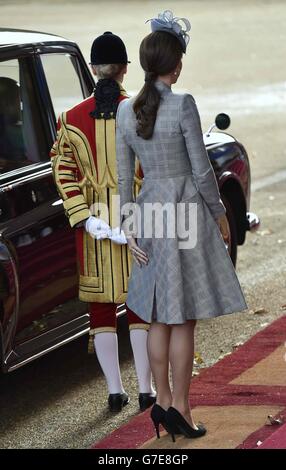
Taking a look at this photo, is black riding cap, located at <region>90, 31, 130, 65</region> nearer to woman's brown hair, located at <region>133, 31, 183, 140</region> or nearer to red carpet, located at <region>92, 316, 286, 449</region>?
woman's brown hair, located at <region>133, 31, 183, 140</region>

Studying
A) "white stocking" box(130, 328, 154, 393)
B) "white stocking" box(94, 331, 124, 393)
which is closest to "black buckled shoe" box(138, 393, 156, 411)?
"white stocking" box(130, 328, 154, 393)

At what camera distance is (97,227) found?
593cm

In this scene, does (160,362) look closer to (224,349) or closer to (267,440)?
(267,440)

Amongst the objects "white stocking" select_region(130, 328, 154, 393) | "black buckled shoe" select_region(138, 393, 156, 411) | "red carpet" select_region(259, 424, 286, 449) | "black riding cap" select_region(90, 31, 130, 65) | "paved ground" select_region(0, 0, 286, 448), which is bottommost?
"paved ground" select_region(0, 0, 286, 448)

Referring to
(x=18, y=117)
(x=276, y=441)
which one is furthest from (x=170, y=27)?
(x=276, y=441)

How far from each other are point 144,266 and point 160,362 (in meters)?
0.41

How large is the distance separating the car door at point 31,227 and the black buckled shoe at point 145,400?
0.53 metres

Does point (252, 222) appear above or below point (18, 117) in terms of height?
below

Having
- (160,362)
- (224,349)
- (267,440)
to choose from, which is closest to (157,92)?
(160,362)

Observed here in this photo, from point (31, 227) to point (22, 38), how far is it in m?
1.05

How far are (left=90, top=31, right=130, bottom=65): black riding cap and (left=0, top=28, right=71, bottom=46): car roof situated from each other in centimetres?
71

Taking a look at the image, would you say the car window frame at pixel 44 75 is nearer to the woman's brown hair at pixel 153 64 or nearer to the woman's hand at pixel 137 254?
the woman's hand at pixel 137 254

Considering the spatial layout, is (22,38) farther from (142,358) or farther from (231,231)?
(231,231)

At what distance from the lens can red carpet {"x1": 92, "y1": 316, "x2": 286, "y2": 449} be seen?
17.4 ft
